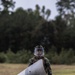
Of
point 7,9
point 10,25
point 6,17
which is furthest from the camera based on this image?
point 7,9

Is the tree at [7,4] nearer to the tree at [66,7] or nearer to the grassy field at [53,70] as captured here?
the tree at [66,7]

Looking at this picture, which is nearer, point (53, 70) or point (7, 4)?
point (53, 70)

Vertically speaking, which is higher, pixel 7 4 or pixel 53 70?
pixel 7 4

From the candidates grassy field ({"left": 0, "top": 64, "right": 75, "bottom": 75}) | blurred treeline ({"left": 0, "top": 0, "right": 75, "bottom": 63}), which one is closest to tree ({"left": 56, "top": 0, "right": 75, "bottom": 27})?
blurred treeline ({"left": 0, "top": 0, "right": 75, "bottom": 63})

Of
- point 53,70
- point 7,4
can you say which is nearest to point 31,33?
point 7,4

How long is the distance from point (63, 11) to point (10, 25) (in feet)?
58.4

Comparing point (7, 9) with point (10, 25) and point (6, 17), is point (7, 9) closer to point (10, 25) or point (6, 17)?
point (6, 17)

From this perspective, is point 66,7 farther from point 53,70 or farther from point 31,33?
point 53,70

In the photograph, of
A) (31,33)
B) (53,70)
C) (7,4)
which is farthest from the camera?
(7,4)

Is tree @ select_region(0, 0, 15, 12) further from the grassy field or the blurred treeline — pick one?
the grassy field

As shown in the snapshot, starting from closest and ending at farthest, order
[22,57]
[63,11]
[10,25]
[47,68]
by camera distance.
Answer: [47,68] → [22,57] → [10,25] → [63,11]

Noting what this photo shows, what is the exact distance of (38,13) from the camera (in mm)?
68812

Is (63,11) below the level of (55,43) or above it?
above

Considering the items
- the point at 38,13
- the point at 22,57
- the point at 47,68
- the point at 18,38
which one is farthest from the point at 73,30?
the point at 47,68
